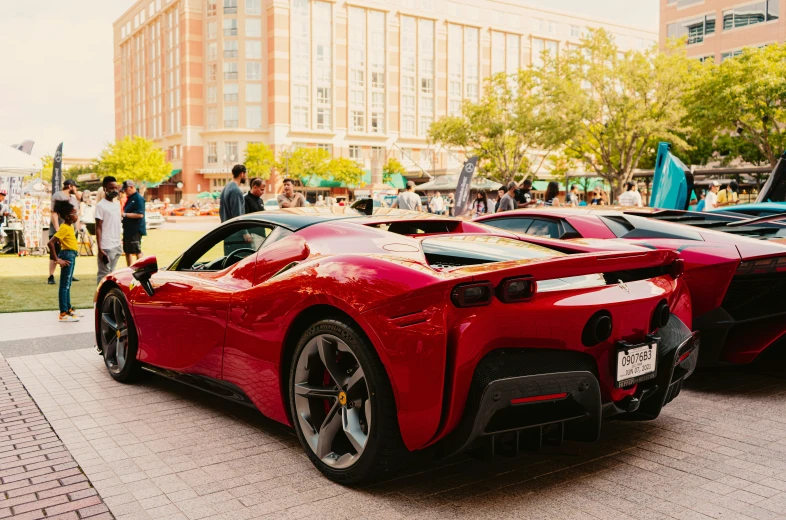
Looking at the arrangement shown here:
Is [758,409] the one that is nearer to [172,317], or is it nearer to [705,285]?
[705,285]

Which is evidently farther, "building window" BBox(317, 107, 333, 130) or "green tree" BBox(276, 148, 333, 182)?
"building window" BBox(317, 107, 333, 130)

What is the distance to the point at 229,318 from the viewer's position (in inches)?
159

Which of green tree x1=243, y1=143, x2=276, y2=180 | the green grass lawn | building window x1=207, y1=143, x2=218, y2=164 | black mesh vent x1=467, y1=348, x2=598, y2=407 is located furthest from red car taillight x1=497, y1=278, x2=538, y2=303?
building window x1=207, y1=143, x2=218, y2=164

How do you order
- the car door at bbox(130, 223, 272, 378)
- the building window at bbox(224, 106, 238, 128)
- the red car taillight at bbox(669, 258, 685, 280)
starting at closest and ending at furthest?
the red car taillight at bbox(669, 258, 685, 280) < the car door at bbox(130, 223, 272, 378) < the building window at bbox(224, 106, 238, 128)

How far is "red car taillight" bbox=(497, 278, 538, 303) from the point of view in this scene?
2.94 m

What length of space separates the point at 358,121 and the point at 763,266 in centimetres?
7889

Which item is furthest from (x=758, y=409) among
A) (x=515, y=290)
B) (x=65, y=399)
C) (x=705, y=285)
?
(x=65, y=399)

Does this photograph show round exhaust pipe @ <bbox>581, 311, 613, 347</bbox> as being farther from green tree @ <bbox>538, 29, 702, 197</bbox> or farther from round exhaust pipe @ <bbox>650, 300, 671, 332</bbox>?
green tree @ <bbox>538, 29, 702, 197</bbox>

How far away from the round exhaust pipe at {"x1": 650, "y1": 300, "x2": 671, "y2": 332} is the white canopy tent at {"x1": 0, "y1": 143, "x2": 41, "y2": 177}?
18741 millimetres

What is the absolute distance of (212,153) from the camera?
80.2 m

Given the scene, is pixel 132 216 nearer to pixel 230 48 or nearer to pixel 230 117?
pixel 230 117

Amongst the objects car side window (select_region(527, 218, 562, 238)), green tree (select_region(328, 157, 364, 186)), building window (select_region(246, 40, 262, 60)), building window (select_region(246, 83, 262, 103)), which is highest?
building window (select_region(246, 40, 262, 60))

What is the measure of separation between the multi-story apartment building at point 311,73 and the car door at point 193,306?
7228 cm

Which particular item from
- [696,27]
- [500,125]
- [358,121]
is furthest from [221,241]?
[358,121]
